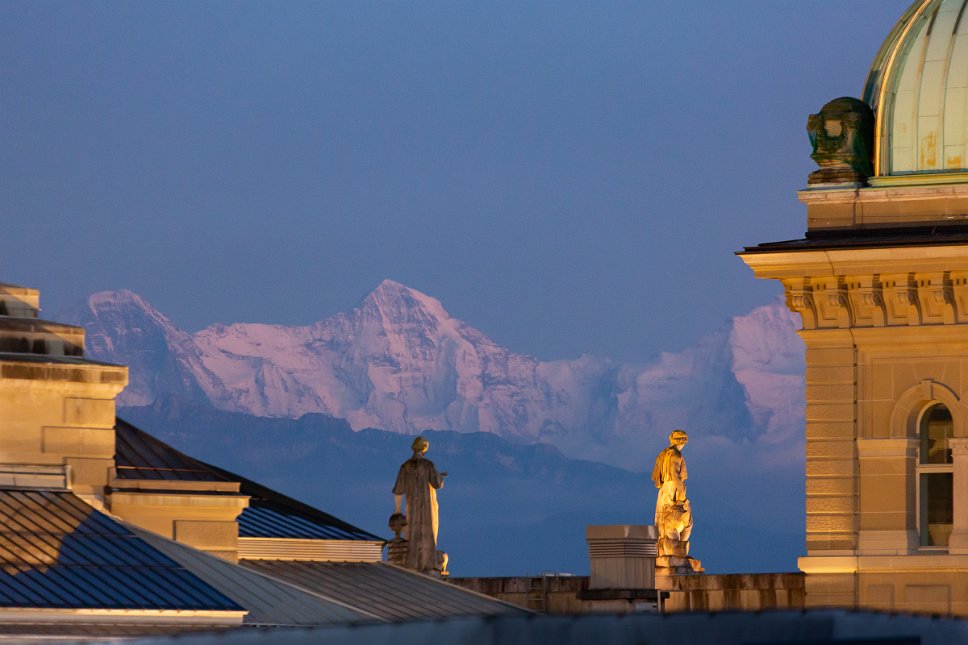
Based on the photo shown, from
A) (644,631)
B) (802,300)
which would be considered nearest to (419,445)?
(802,300)

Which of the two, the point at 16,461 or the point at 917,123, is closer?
the point at 16,461

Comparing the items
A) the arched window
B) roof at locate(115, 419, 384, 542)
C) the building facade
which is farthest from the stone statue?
roof at locate(115, 419, 384, 542)

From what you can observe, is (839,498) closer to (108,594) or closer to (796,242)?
(796,242)

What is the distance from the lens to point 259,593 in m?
45.9

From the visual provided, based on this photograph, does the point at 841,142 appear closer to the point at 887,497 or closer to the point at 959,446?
the point at 959,446

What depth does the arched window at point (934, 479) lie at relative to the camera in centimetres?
5053

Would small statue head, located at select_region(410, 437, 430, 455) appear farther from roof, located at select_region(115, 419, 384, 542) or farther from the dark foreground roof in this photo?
the dark foreground roof

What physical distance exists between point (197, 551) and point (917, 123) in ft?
52.5

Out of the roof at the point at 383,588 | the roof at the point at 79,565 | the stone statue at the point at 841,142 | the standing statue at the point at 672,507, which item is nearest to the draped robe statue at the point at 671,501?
the standing statue at the point at 672,507

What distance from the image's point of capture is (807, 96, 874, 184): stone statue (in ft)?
168

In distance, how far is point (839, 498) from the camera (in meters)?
50.8

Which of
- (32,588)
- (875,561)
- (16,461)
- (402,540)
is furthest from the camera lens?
(402,540)

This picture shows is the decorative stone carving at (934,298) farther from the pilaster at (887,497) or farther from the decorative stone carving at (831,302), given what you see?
the pilaster at (887,497)

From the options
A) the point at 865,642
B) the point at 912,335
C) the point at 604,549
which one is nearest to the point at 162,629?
the point at 604,549
